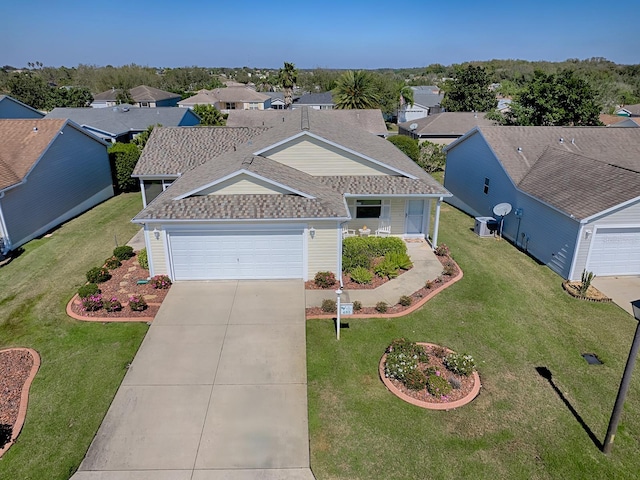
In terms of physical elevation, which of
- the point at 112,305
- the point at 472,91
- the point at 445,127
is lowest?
the point at 112,305

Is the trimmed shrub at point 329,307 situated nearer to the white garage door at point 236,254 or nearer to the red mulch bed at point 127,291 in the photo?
the white garage door at point 236,254

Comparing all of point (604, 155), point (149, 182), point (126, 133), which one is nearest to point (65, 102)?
point (126, 133)

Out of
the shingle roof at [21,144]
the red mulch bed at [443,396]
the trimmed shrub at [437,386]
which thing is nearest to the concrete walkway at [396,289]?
the red mulch bed at [443,396]

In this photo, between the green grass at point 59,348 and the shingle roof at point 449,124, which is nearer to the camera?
the green grass at point 59,348

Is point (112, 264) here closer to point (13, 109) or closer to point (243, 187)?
point (243, 187)

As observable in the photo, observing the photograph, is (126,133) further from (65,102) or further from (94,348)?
(65,102)

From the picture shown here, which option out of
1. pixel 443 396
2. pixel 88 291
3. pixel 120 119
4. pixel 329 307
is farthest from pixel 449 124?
pixel 88 291

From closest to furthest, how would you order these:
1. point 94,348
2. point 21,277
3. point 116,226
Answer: point 94,348, point 21,277, point 116,226
